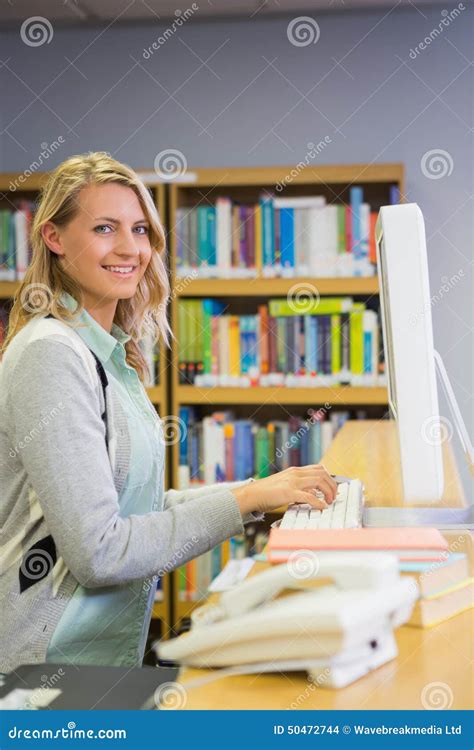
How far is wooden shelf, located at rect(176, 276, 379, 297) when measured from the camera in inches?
115

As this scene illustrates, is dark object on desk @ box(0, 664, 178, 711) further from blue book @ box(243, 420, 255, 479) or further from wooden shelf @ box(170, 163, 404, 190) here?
wooden shelf @ box(170, 163, 404, 190)

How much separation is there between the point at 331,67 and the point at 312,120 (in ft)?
0.70

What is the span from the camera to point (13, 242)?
3.14 metres

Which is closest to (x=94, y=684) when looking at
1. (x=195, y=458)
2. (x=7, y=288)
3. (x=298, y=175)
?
(x=195, y=458)

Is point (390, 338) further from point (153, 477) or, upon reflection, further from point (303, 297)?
point (303, 297)

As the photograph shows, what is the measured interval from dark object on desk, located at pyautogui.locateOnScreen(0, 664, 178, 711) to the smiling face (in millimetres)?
646

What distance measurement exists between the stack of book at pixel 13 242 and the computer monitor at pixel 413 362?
226 cm

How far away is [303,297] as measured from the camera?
299 cm

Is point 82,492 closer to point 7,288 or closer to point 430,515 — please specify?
point 430,515

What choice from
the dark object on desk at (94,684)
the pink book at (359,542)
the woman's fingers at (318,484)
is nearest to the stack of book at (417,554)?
the pink book at (359,542)

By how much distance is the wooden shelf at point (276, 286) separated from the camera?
292 centimetres

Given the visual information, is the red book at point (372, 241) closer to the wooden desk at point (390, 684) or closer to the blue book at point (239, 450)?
the blue book at point (239, 450)

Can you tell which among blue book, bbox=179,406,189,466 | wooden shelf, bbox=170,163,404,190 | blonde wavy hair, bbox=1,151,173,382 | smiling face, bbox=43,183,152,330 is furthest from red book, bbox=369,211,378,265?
smiling face, bbox=43,183,152,330

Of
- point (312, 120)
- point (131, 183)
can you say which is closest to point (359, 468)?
point (131, 183)
